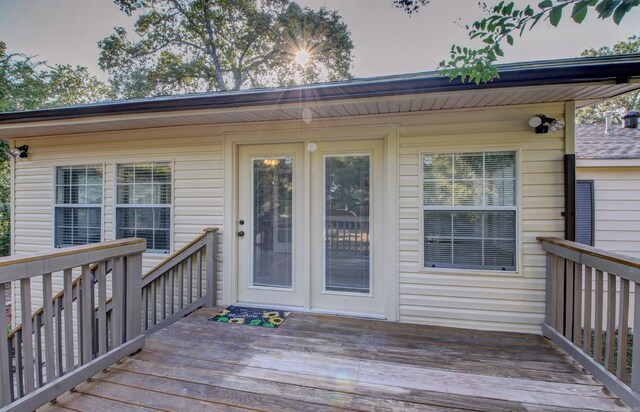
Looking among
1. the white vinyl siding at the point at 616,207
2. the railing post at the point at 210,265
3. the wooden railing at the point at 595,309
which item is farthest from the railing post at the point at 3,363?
the white vinyl siding at the point at 616,207

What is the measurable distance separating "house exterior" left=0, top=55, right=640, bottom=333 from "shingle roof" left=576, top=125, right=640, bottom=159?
87.4 inches

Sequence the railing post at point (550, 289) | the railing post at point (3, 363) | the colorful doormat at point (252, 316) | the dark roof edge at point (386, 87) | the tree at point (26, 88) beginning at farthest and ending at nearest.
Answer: the tree at point (26, 88) → the colorful doormat at point (252, 316) → the railing post at point (550, 289) → the dark roof edge at point (386, 87) → the railing post at point (3, 363)

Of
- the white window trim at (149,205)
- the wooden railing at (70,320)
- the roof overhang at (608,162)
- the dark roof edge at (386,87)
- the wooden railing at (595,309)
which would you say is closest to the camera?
the wooden railing at (70,320)

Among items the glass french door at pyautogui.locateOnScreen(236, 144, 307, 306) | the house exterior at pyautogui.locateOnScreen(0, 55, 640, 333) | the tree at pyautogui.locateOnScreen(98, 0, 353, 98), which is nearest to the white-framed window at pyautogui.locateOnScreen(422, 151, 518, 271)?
the house exterior at pyautogui.locateOnScreen(0, 55, 640, 333)

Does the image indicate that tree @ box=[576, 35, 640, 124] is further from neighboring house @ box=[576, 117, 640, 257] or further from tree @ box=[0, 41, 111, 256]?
tree @ box=[0, 41, 111, 256]

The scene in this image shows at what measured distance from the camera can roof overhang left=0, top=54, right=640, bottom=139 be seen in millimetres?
2207

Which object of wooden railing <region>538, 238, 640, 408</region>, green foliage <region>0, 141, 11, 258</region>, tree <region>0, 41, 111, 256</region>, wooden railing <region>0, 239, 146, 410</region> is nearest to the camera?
wooden railing <region>0, 239, 146, 410</region>

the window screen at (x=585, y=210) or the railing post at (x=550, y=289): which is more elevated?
the window screen at (x=585, y=210)

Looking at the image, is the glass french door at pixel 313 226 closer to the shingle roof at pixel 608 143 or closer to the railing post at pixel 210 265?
the railing post at pixel 210 265

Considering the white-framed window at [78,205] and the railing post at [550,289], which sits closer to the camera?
the railing post at [550,289]

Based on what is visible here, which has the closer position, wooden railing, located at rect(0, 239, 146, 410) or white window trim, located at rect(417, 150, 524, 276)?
wooden railing, located at rect(0, 239, 146, 410)

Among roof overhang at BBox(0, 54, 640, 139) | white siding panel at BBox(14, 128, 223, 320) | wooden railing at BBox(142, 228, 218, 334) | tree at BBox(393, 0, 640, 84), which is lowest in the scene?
wooden railing at BBox(142, 228, 218, 334)

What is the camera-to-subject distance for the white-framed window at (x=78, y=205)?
13.6ft

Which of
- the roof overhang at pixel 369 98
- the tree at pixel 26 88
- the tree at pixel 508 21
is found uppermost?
the tree at pixel 26 88
